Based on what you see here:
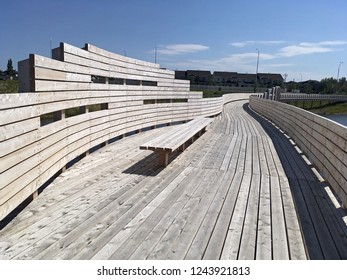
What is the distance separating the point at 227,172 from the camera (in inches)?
208

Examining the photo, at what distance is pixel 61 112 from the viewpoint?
471 centimetres

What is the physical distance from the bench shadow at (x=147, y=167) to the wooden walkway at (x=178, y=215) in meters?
0.02

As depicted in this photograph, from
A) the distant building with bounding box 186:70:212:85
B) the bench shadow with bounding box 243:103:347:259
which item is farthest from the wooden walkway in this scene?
the distant building with bounding box 186:70:212:85

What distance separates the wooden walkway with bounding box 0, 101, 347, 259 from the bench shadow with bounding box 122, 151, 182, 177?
0.02m

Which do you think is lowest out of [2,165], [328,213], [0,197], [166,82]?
[328,213]

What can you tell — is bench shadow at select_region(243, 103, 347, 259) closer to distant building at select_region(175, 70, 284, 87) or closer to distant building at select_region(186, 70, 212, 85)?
distant building at select_region(186, 70, 212, 85)

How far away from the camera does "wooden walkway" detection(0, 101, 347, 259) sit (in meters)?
2.75

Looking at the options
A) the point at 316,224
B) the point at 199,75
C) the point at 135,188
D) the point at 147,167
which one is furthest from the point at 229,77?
the point at 316,224

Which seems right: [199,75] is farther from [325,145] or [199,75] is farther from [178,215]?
[178,215]

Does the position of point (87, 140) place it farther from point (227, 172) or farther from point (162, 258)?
point (162, 258)

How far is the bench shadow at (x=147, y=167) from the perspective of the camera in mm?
5078

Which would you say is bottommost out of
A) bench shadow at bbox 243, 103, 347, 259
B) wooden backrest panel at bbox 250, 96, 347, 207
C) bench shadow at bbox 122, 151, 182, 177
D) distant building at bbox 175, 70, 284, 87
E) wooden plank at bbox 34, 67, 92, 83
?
bench shadow at bbox 243, 103, 347, 259
